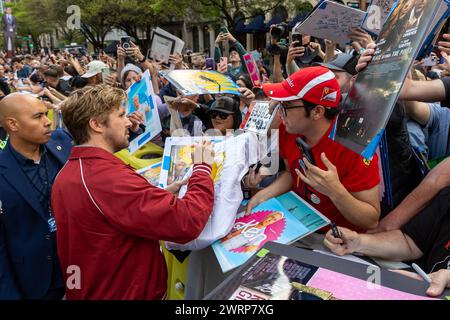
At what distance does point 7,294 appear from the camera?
2400 millimetres

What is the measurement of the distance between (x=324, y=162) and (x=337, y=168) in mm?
252

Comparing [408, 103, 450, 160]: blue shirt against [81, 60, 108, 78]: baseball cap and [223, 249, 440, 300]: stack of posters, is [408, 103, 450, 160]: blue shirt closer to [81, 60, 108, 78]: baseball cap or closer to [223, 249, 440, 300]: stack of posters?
[223, 249, 440, 300]: stack of posters

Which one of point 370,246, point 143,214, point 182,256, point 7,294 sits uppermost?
point 143,214

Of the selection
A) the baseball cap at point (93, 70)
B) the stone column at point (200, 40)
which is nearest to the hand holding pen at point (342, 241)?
the baseball cap at point (93, 70)

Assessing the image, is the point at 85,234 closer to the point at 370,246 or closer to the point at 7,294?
the point at 7,294

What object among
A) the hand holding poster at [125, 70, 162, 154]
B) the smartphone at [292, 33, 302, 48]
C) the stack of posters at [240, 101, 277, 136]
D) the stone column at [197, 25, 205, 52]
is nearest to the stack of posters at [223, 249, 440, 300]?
the stack of posters at [240, 101, 277, 136]

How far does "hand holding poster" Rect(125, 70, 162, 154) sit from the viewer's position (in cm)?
284

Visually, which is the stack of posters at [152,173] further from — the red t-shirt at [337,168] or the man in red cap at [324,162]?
the red t-shirt at [337,168]

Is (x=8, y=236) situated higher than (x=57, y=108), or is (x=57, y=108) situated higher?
(x=57, y=108)
